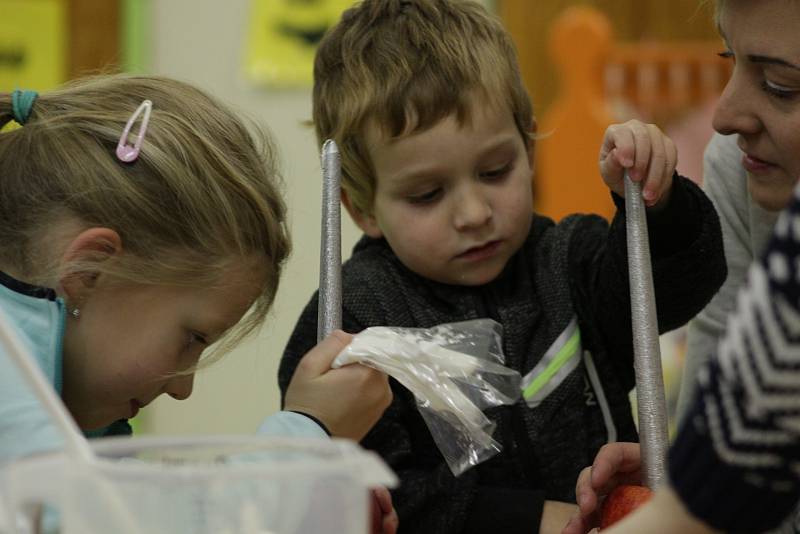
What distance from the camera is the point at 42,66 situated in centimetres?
216

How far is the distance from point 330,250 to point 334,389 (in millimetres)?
109

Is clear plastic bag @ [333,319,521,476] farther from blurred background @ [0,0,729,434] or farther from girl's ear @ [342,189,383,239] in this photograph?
blurred background @ [0,0,729,434]

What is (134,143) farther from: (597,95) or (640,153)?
(597,95)

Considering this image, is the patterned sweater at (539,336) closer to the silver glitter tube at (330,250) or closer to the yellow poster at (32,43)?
the silver glitter tube at (330,250)

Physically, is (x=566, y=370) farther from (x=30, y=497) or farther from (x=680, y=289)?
(x=30, y=497)

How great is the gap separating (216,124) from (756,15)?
0.44 m

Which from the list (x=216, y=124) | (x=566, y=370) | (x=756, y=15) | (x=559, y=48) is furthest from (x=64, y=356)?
(x=559, y=48)

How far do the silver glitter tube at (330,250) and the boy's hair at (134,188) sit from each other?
0.29 ft

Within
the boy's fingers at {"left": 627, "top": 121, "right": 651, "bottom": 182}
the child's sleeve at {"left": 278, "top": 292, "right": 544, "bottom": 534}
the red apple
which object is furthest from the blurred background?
the red apple

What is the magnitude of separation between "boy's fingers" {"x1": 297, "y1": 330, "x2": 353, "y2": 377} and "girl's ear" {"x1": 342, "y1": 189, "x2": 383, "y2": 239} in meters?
0.29

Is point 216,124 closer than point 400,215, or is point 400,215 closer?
point 216,124

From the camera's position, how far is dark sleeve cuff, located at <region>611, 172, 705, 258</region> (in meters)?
0.94

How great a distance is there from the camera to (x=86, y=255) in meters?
0.84

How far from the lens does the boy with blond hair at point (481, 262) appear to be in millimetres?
957
